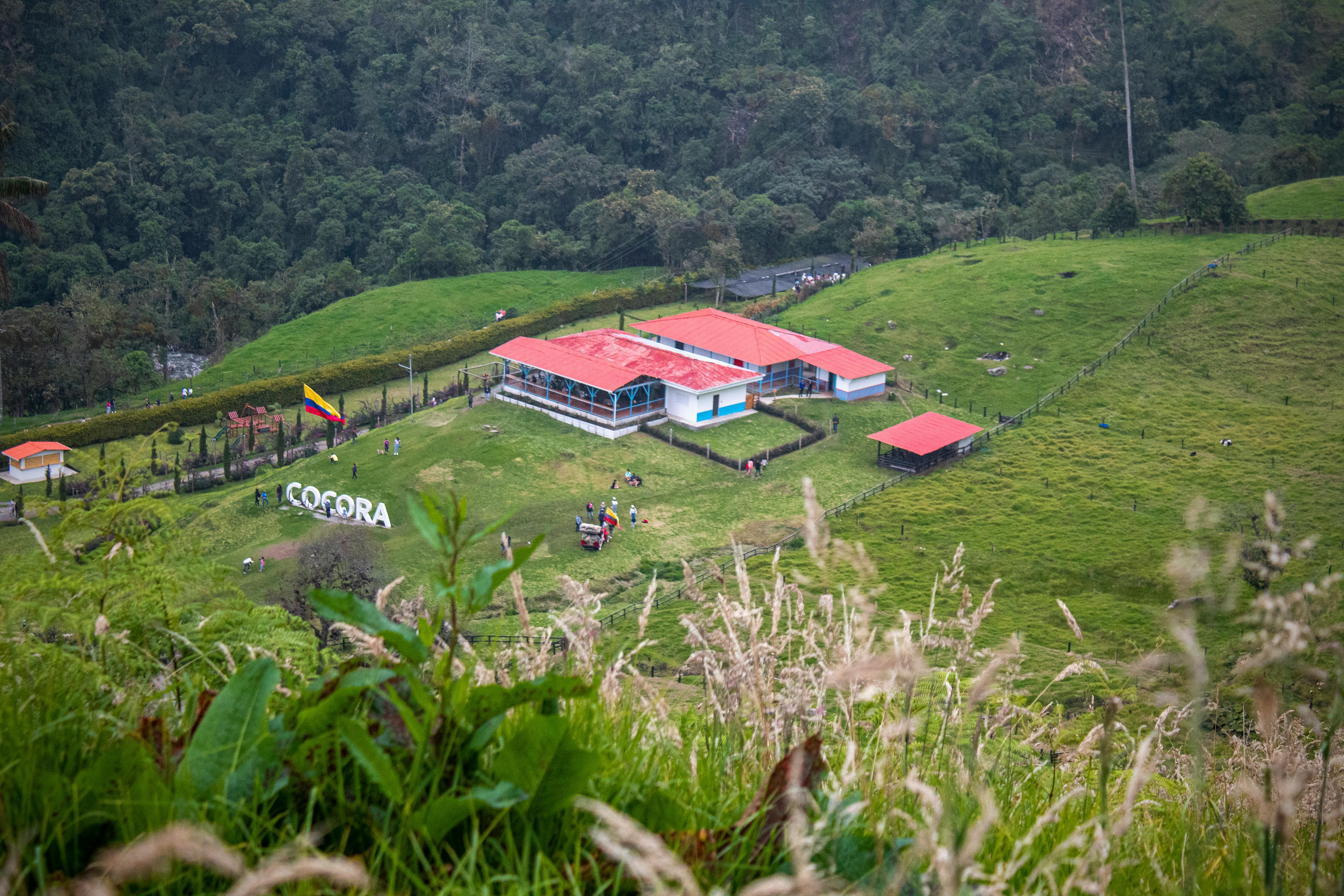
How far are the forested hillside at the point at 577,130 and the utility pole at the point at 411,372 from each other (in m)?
12.8

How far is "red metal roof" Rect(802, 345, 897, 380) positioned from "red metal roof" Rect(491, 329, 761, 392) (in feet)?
8.55

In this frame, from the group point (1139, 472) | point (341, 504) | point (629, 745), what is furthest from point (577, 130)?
point (629, 745)

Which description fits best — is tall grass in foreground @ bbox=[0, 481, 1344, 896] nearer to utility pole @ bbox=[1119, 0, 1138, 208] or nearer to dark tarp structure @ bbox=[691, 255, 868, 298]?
dark tarp structure @ bbox=[691, 255, 868, 298]

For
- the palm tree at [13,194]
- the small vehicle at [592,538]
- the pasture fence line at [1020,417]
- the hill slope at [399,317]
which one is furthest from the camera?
the hill slope at [399,317]

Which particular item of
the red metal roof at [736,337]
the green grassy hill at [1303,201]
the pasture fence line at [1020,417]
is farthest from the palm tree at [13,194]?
the green grassy hill at [1303,201]

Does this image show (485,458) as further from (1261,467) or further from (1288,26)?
(1288,26)

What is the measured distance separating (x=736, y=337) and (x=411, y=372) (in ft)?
39.9

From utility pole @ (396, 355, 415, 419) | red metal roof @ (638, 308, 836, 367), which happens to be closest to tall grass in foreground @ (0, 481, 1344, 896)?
red metal roof @ (638, 308, 836, 367)

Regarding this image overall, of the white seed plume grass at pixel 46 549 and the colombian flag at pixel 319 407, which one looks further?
the colombian flag at pixel 319 407

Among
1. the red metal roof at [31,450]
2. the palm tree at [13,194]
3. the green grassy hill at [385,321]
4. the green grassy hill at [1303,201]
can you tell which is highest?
the palm tree at [13,194]

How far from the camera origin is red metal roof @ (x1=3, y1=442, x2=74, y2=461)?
30.6 meters

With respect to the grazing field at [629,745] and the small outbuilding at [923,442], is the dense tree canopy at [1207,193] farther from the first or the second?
the grazing field at [629,745]

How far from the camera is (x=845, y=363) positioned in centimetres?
3622

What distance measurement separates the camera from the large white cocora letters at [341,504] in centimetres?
2667
